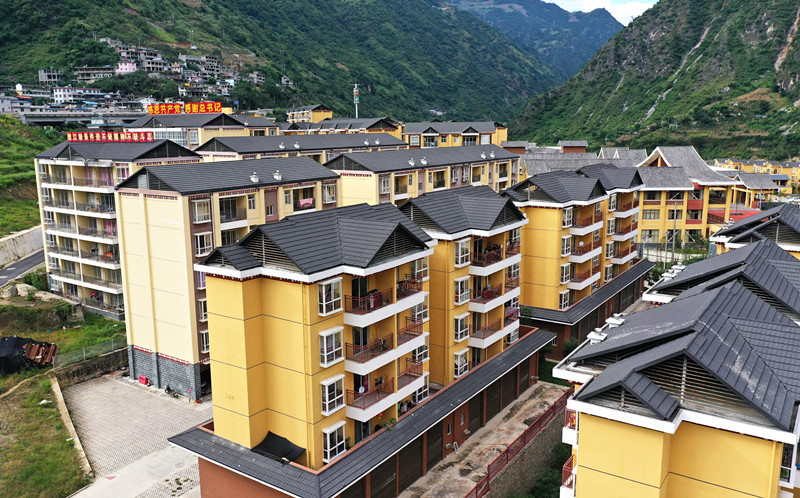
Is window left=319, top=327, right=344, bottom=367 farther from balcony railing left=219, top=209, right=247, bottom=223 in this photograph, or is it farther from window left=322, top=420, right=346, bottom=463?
balcony railing left=219, top=209, right=247, bottom=223

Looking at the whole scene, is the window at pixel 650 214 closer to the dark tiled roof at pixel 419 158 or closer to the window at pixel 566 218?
the dark tiled roof at pixel 419 158

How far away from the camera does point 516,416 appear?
30.6 m

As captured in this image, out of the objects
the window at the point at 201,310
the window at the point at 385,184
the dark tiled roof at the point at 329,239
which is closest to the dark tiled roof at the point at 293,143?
the window at the point at 385,184

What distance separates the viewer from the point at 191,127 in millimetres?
59062

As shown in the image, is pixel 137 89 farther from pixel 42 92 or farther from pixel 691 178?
pixel 691 178

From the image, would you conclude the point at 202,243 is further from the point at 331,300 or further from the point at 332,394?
the point at 332,394

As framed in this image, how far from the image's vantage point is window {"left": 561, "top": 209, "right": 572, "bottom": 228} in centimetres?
3641

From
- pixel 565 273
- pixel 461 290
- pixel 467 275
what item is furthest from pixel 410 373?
pixel 565 273

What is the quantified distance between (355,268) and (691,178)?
171 ft

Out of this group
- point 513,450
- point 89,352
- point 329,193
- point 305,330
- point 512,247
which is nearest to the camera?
point 305,330

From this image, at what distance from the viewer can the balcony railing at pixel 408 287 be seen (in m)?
24.8

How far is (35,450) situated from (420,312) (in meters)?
18.3

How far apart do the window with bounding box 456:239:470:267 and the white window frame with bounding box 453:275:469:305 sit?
769mm

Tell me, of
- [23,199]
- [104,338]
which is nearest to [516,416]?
[104,338]
